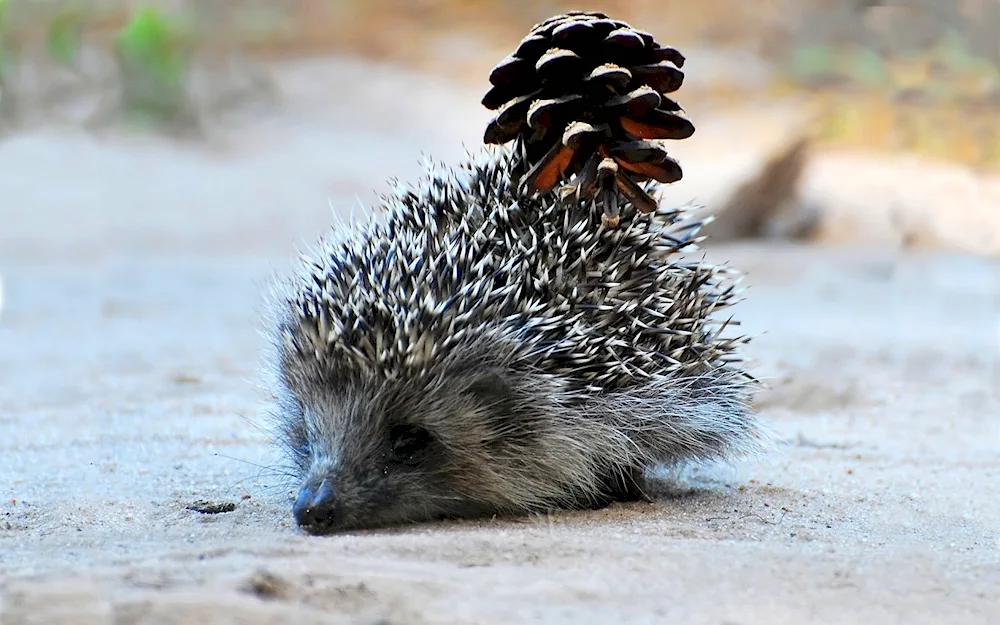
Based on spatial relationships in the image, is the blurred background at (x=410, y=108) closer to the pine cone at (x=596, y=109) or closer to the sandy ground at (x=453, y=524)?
the sandy ground at (x=453, y=524)

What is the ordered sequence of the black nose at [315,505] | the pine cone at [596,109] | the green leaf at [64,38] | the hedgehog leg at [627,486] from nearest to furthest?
1. the black nose at [315,505]
2. the pine cone at [596,109]
3. the hedgehog leg at [627,486]
4. the green leaf at [64,38]

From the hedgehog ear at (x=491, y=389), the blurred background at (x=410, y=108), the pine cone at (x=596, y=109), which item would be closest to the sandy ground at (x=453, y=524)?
the hedgehog ear at (x=491, y=389)

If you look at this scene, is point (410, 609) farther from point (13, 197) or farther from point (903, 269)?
point (13, 197)

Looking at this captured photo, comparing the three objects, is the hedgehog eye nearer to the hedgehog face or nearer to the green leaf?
the hedgehog face

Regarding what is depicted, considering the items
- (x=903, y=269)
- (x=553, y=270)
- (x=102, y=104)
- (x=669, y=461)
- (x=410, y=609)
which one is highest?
(x=102, y=104)

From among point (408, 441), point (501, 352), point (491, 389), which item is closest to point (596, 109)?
point (501, 352)

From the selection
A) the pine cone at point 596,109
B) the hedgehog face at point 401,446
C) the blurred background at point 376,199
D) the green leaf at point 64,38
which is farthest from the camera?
the green leaf at point 64,38

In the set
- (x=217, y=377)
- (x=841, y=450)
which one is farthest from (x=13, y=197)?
(x=841, y=450)
